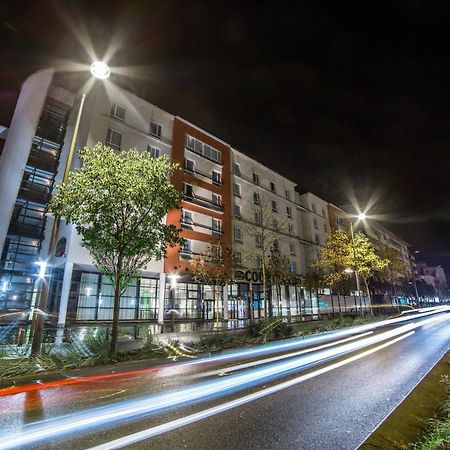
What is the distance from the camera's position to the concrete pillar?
24.1m

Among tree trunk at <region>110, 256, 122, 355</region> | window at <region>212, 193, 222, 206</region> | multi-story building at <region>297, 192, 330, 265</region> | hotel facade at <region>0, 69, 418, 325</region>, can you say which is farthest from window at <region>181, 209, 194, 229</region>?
multi-story building at <region>297, 192, 330, 265</region>

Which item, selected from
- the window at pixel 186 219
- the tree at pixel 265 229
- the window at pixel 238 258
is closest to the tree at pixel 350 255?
the tree at pixel 265 229

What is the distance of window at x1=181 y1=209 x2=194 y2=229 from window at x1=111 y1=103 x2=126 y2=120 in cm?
1031

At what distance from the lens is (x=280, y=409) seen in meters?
5.07

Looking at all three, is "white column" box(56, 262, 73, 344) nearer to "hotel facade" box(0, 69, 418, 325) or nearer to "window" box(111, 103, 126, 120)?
"hotel facade" box(0, 69, 418, 325)

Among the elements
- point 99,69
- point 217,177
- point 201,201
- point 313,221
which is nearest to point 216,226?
point 201,201

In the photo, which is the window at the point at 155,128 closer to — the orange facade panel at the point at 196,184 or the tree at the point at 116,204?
the orange facade panel at the point at 196,184

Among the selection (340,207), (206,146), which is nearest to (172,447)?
(206,146)

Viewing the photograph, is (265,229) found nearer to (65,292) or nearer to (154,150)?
(154,150)

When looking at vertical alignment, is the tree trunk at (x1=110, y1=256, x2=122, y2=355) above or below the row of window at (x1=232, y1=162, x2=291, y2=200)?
below

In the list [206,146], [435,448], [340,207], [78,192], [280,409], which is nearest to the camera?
[435,448]

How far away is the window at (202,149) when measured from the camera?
Answer: 102ft

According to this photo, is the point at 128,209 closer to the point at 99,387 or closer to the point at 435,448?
the point at 99,387

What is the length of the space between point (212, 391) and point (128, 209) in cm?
740
